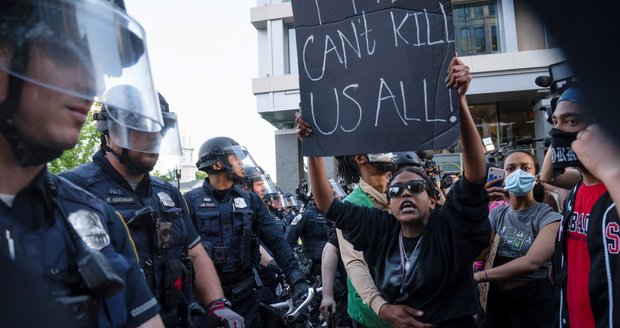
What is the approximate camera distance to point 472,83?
18.3 m

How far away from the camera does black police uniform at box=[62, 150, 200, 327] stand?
9.10 ft

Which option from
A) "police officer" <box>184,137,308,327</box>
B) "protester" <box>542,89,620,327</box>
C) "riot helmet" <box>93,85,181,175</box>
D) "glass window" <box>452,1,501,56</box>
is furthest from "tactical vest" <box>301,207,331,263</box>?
"glass window" <box>452,1,501,56</box>

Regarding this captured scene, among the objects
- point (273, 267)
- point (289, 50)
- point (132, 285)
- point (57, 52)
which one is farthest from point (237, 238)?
point (289, 50)

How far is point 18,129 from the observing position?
112 centimetres

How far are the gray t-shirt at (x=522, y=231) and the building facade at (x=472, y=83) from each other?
40.0 ft

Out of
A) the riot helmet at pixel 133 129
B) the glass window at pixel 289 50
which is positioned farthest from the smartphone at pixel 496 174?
the glass window at pixel 289 50

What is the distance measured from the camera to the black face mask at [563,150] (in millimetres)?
2461

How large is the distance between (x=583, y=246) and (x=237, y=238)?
3102 mm

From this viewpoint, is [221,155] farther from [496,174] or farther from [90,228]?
[90,228]

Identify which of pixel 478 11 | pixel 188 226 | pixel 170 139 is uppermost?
pixel 478 11

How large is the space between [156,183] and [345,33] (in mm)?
1540

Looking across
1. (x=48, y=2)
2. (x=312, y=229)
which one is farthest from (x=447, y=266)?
(x=312, y=229)

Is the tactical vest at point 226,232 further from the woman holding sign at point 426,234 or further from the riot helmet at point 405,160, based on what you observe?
the woman holding sign at point 426,234

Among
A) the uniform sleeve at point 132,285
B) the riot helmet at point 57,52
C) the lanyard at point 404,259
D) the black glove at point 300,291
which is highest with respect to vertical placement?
the riot helmet at point 57,52
